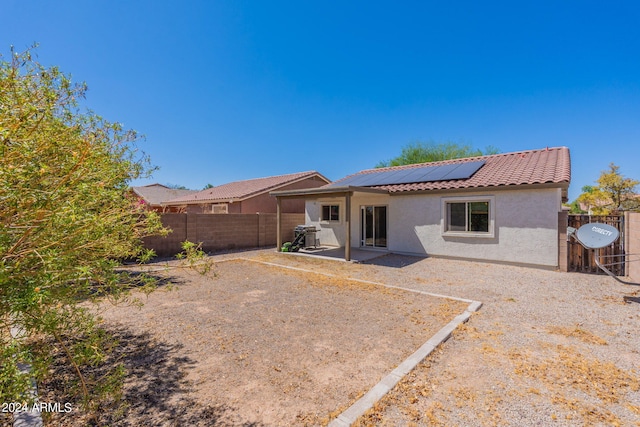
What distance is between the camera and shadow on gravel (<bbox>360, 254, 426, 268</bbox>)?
33.2 feet

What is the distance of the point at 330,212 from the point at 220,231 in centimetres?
594

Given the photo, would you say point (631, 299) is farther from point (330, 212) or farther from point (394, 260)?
point (330, 212)

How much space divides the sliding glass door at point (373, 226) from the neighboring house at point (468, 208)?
0.05 metres

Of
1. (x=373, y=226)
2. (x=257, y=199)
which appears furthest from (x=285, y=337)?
(x=257, y=199)

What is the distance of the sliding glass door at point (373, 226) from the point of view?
1298cm

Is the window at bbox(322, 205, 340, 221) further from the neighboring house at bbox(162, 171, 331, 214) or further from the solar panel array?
the neighboring house at bbox(162, 171, 331, 214)

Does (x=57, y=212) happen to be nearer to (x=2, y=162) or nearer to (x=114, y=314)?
(x=2, y=162)

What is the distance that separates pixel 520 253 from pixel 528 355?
23.1ft

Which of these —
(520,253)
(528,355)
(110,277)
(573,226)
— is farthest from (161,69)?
(573,226)

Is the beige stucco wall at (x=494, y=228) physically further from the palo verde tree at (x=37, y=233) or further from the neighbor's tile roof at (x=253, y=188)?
the palo verde tree at (x=37, y=233)

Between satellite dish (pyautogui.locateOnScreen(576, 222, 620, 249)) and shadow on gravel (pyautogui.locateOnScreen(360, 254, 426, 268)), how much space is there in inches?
190

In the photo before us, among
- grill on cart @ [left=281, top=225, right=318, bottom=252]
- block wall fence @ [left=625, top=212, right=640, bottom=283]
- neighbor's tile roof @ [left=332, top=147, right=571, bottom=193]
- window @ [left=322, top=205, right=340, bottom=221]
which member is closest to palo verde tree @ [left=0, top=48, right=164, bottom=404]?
block wall fence @ [left=625, top=212, right=640, bottom=283]

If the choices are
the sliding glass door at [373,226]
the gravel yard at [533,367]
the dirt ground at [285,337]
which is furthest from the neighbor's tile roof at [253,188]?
the gravel yard at [533,367]

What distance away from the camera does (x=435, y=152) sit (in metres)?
29.8
